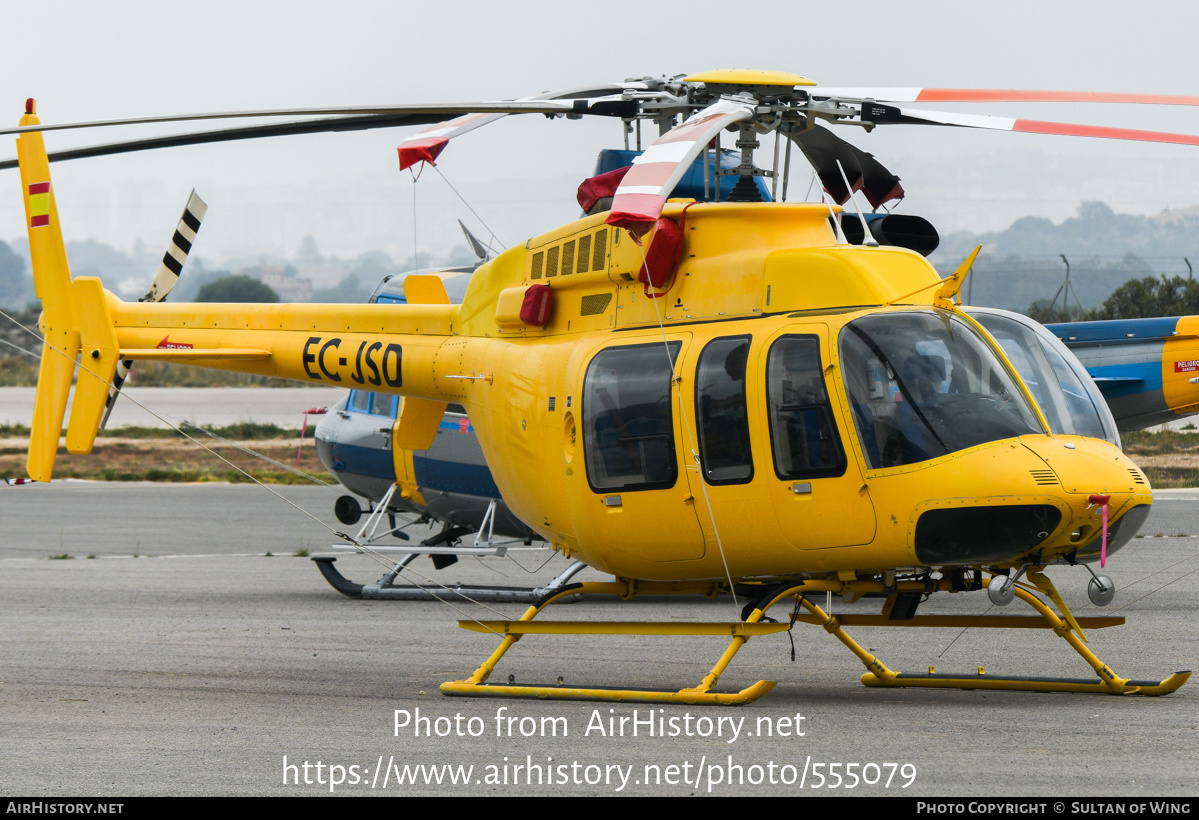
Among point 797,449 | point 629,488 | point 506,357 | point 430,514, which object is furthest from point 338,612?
point 797,449

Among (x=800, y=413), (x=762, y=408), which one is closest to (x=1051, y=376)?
(x=800, y=413)

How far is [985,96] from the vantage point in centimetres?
702

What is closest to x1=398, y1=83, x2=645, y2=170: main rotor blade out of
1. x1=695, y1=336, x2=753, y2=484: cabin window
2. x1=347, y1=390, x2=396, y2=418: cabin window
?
x1=695, y1=336, x2=753, y2=484: cabin window

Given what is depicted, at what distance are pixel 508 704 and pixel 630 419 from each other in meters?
1.87

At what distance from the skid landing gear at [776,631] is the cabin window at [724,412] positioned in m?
0.80

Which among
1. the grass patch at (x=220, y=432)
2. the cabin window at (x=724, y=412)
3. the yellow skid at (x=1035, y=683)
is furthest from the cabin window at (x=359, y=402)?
the grass patch at (x=220, y=432)

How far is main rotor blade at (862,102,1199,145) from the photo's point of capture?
261 inches

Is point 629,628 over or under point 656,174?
under

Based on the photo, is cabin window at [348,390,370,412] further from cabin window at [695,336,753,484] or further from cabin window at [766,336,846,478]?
cabin window at [766,336,846,478]

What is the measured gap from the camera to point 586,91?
319 inches

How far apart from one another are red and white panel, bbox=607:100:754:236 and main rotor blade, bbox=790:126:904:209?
2.00 meters

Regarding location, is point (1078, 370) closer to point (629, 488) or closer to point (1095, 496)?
point (1095, 496)

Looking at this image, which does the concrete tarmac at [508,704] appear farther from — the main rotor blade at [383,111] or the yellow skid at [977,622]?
the main rotor blade at [383,111]

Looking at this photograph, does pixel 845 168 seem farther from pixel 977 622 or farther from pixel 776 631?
pixel 776 631
